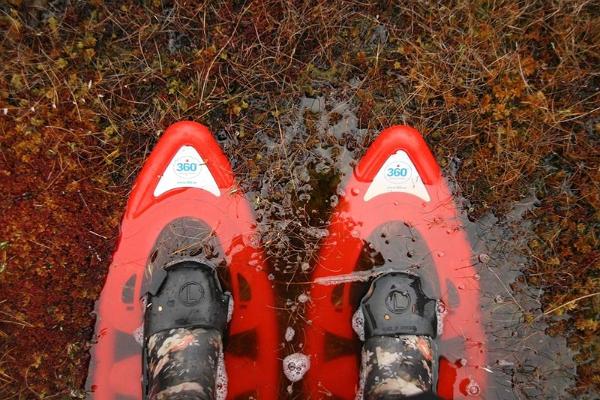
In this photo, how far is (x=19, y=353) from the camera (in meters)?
3.03

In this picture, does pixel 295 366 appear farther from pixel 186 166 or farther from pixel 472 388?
pixel 186 166

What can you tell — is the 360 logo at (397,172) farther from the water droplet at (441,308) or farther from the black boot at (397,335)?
the water droplet at (441,308)

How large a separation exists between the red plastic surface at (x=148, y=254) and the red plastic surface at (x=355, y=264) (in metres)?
0.26

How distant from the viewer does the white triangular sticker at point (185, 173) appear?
306 cm

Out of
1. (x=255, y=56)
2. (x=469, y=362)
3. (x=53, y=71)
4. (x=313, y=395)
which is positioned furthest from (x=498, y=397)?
(x=53, y=71)

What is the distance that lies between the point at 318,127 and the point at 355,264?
0.83m

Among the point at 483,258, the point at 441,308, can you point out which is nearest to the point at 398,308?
the point at 441,308

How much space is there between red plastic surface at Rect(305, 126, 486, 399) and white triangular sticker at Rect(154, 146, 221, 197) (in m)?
0.79

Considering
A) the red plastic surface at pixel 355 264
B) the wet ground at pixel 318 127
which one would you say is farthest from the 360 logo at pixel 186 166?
the red plastic surface at pixel 355 264

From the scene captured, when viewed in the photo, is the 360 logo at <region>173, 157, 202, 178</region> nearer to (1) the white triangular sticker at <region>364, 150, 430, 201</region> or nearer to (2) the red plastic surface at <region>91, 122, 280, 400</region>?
(2) the red plastic surface at <region>91, 122, 280, 400</region>

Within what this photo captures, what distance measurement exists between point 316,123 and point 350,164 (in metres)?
0.31

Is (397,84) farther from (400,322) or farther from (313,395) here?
(313,395)

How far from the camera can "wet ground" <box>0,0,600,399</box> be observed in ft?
10.1

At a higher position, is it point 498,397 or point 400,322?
point 400,322
